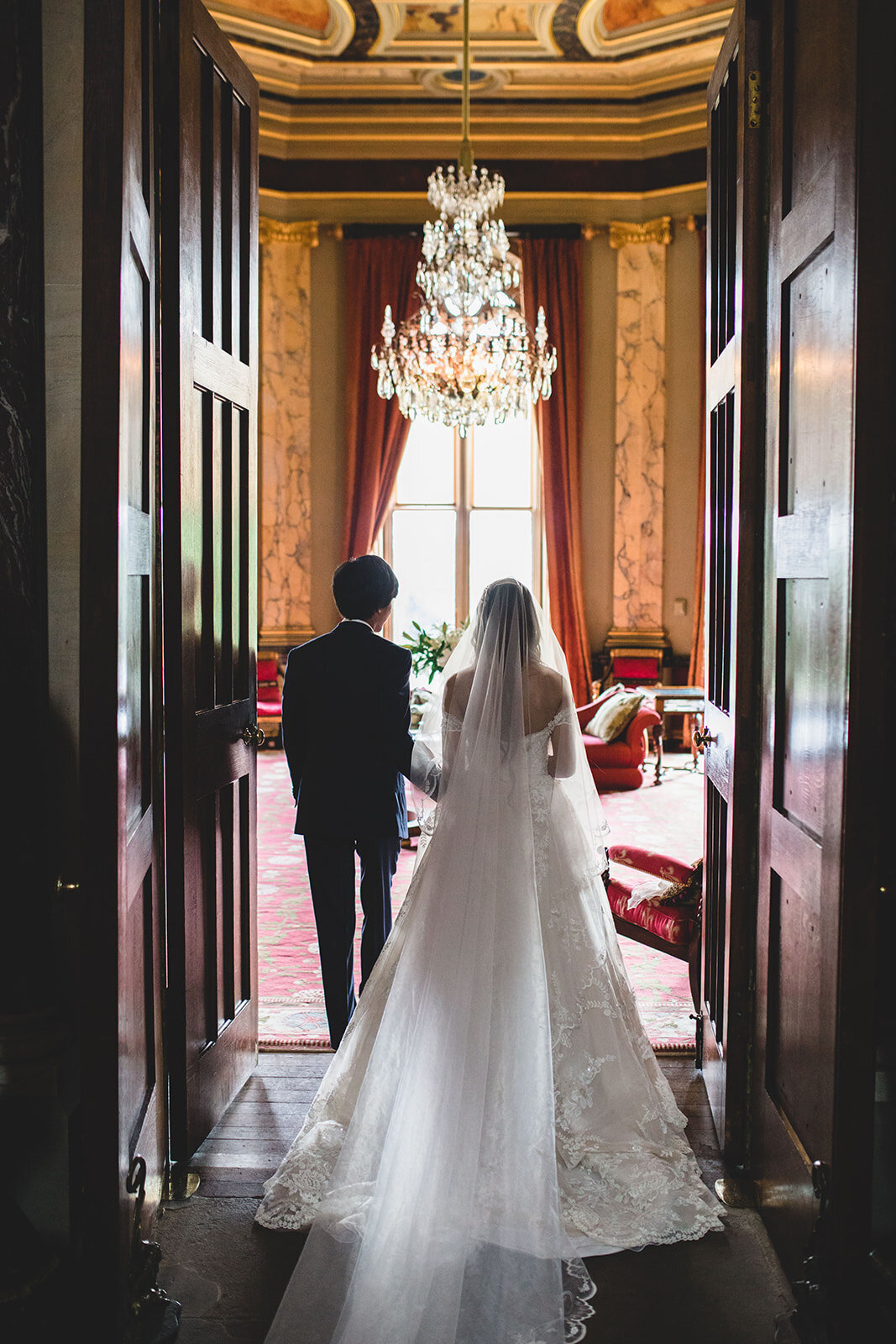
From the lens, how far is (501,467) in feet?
34.0

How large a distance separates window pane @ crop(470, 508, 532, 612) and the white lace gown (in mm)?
7454

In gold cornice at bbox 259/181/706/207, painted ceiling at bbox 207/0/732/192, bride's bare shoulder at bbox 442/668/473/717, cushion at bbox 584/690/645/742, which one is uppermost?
painted ceiling at bbox 207/0/732/192

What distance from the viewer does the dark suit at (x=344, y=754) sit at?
3.17 meters

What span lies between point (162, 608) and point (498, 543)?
7.80 metres

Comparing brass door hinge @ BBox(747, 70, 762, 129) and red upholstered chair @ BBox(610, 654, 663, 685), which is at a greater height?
brass door hinge @ BBox(747, 70, 762, 129)

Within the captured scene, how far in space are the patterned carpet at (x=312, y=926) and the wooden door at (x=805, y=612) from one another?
134 cm

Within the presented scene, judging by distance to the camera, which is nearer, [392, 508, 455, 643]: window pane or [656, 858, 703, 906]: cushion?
[656, 858, 703, 906]: cushion

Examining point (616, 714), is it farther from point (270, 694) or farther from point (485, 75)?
point (485, 75)

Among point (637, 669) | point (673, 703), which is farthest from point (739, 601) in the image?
point (637, 669)

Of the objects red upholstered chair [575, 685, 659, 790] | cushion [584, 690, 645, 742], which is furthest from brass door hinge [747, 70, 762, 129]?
red upholstered chair [575, 685, 659, 790]

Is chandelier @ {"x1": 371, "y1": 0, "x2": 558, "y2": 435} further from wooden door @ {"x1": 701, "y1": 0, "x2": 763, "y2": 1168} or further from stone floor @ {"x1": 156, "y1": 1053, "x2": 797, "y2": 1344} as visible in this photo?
stone floor @ {"x1": 156, "y1": 1053, "x2": 797, "y2": 1344}

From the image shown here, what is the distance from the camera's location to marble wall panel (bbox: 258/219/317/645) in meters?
9.95

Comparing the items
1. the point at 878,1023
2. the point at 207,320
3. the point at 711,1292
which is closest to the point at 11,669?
the point at 207,320

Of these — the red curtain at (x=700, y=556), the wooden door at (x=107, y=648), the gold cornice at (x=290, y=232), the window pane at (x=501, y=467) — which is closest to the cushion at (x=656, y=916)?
the wooden door at (x=107, y=648)
